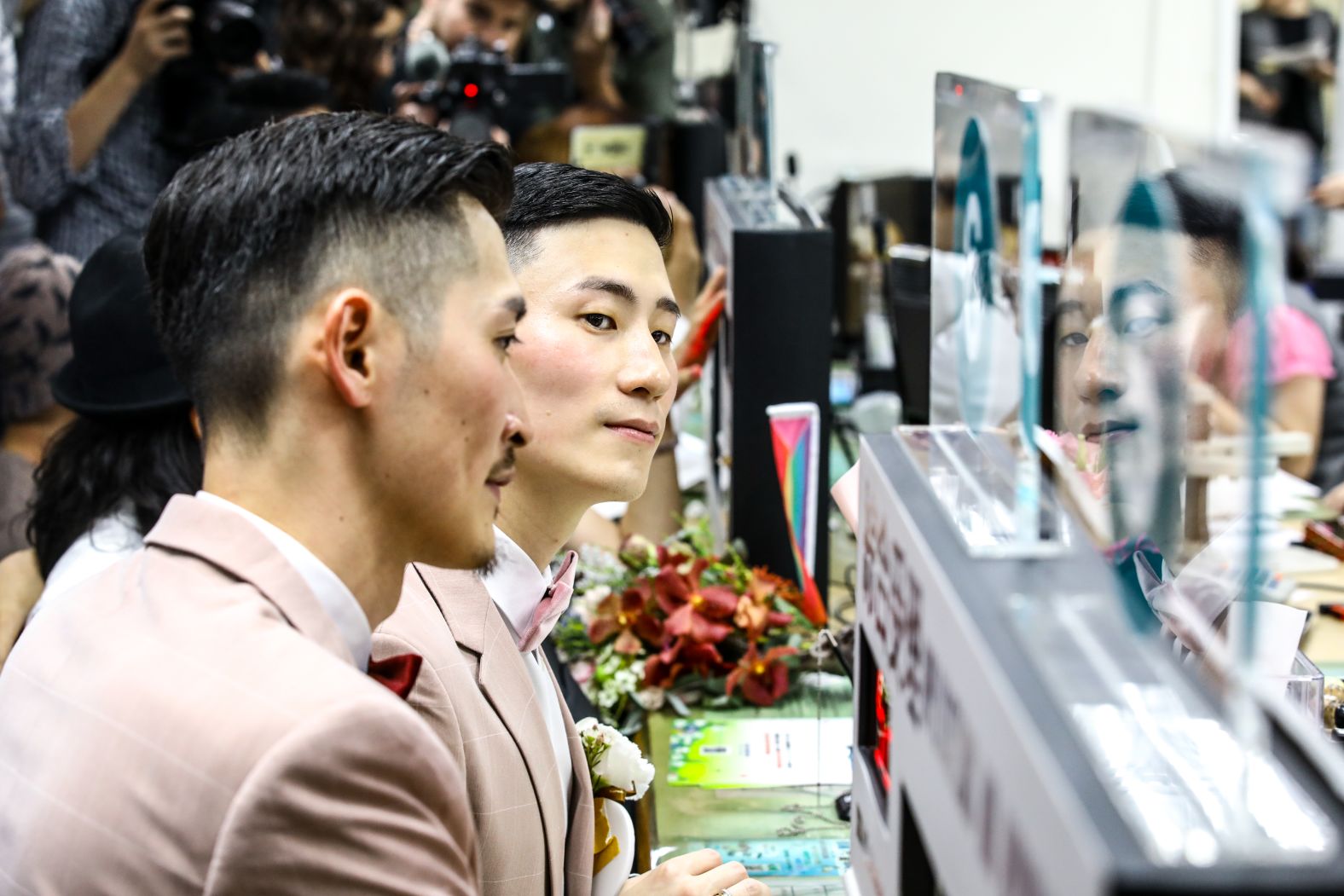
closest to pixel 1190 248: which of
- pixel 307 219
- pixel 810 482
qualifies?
pixel 307 219

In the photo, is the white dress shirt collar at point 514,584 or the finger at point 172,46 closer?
the white dress shirt collar at point 514,584

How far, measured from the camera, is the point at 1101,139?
0.70 m

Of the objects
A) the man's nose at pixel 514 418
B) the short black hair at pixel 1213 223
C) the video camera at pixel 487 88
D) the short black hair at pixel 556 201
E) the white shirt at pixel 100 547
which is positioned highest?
the video camera at pixel 487 88

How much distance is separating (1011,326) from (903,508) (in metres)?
0.11

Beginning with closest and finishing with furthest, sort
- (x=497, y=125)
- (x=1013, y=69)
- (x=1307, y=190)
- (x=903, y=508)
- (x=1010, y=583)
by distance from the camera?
1. (x=1307, y=190)
2. (x=1010, y=583)
3. (x=903, y=508)
4. (x=497, y=125)
5. (x=1013, y=69)

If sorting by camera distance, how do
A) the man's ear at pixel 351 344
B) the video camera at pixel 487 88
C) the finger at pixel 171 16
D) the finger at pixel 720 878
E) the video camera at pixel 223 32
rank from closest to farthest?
the man's ear at pixel 351 344, the finger at pixel 720 878, the finger at pixel 171 16, the video camera at pixel 223 32, the video camera at pixel 487 88

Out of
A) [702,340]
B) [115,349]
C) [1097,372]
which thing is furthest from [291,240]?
[702,340]

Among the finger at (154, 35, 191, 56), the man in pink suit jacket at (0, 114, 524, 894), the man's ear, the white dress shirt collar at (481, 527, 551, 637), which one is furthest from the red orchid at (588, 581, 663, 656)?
the finger at (154, 35, 191, 56)

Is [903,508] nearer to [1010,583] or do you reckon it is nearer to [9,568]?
[1010,583]

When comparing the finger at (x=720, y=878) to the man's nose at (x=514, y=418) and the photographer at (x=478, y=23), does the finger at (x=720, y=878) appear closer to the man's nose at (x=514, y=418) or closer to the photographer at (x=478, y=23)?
the man's nose at (x=514, y=418)

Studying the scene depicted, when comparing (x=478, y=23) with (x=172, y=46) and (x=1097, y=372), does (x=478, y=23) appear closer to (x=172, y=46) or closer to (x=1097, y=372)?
(x=172, y=46)

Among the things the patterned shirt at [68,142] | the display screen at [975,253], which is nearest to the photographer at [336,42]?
the patterned shirt at [68,142]

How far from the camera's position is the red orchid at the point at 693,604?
6.95ft

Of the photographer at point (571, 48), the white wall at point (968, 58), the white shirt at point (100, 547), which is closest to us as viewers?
the white shirt at point (100, 547)
